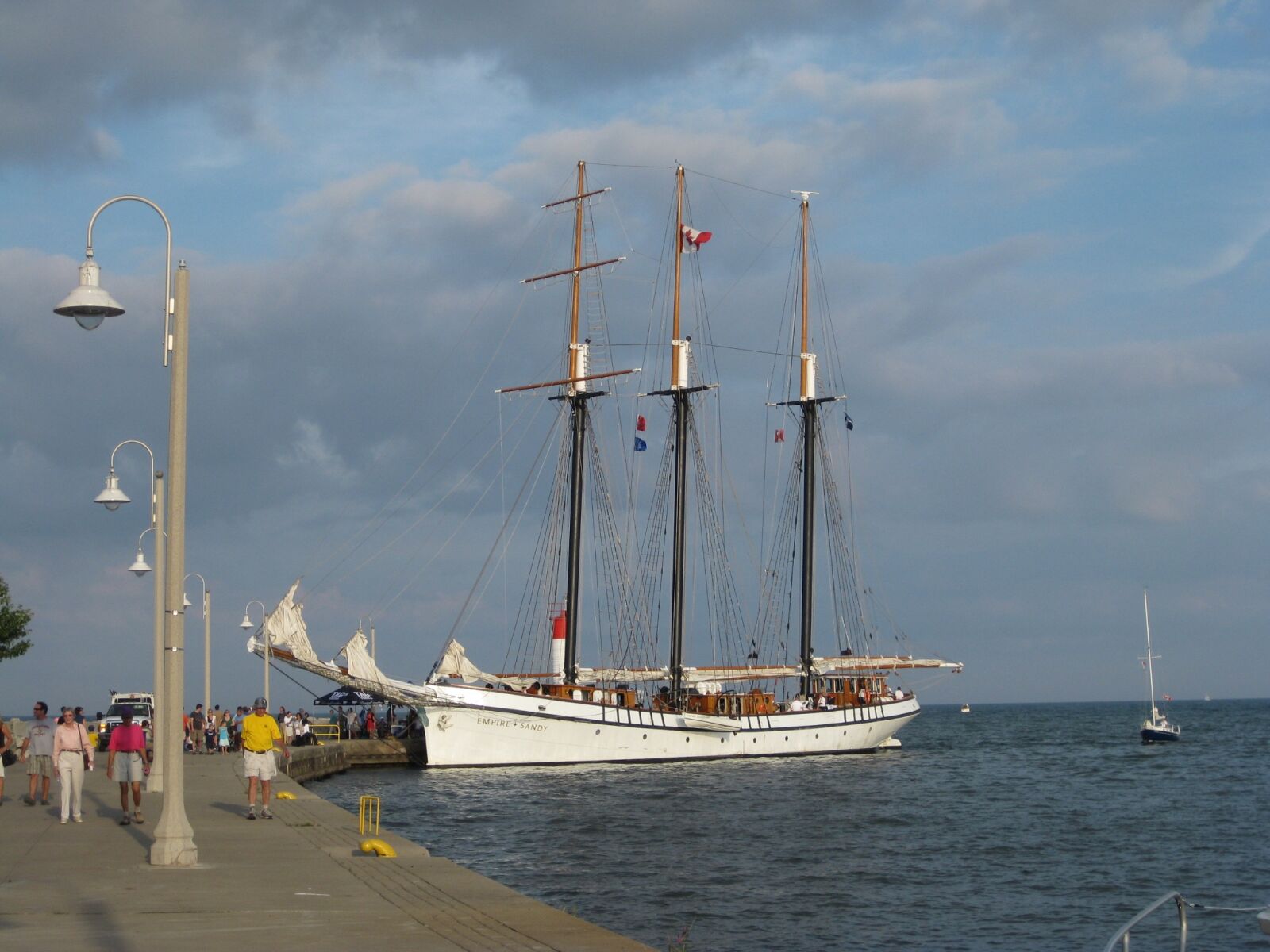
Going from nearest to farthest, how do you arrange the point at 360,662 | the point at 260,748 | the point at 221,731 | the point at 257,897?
the point at 257,897, the point at 260,748, the point at 221,731, the point at 360,662

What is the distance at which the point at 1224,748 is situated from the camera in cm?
9012

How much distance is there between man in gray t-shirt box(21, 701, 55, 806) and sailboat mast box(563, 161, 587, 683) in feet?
122

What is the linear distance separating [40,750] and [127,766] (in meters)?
3.84

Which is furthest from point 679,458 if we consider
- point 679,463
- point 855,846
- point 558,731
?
point 855,846

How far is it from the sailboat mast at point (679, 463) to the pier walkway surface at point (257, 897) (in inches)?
1773

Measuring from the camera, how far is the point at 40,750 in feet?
86.6

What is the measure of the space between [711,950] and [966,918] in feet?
19.3

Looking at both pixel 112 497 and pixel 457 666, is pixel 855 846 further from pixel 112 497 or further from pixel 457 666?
pixel 457 666

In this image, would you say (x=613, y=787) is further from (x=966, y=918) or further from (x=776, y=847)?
(x=966, y=918)

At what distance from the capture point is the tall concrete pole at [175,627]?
1827 centimetres

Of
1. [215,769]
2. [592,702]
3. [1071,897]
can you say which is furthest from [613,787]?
[1071,897]

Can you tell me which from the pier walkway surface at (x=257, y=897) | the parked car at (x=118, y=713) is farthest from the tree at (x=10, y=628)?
the pier walkway surface at (x=257, y=897)

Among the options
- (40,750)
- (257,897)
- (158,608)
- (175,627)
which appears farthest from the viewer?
(158,608)

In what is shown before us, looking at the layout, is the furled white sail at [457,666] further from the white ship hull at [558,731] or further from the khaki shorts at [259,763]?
the khaki shorts at [259,763]
